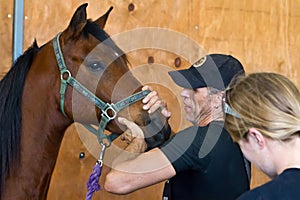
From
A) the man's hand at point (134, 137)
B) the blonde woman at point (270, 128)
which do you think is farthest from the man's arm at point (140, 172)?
the blonde woman at point (270, 128)

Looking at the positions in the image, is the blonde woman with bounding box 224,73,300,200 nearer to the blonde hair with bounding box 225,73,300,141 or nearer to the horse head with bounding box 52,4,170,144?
the blonde hair with bounding box 225,73,300,141

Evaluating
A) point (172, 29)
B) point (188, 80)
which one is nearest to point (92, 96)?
point (188, 80)

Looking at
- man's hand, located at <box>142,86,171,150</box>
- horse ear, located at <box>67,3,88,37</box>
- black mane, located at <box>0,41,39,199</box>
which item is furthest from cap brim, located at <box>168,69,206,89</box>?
black mane, located at <box>0,41,39,199</box>

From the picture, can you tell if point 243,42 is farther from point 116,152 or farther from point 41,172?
point 41,172

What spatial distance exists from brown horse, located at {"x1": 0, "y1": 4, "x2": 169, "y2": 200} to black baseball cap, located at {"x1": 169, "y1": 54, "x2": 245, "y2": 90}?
0.15 meters

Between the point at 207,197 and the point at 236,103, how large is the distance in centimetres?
48

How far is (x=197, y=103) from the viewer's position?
1494mm

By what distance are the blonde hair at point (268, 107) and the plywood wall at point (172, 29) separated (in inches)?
42.5

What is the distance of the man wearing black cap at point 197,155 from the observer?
131 cm

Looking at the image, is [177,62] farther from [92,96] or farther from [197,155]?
[197,155]

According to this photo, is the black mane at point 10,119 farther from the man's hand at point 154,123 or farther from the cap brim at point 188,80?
the cap brim at point 188,80

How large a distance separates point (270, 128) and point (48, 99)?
0.72 meters

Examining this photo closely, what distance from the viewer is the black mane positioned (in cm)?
138

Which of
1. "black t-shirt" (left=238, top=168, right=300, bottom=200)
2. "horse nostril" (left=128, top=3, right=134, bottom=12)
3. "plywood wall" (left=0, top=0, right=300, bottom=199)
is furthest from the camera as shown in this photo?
"horse nostril" (left=128, top=3, right=134, bottom=12)
